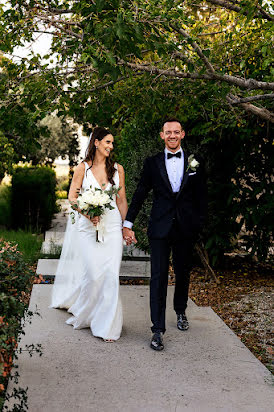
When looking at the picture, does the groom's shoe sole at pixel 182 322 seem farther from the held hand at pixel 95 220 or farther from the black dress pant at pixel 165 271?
the held hand at pixel 95 220

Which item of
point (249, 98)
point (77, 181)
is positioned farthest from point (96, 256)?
point (249, 98)

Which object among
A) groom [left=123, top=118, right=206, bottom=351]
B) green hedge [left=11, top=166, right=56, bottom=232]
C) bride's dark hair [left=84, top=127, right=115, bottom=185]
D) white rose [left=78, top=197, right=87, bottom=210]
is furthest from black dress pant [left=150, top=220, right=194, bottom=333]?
green hedge [left=11, top=166, right=56, bottom=232]

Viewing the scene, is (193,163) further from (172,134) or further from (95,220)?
(95,220)

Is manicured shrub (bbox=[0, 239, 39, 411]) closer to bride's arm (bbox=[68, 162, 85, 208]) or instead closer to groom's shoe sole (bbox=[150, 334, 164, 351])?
groom's shoe sole (bbox=[150, 334, 164, 351])

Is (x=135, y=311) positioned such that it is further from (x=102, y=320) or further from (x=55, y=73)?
(x=55, y=73)

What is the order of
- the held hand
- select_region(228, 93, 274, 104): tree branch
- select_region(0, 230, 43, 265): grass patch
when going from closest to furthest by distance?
select_region(228, 93, 274, 104): tree branch
the held hand
select_region(0, 230, 43, 265): grass patch

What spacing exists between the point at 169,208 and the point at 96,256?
2.96 feet

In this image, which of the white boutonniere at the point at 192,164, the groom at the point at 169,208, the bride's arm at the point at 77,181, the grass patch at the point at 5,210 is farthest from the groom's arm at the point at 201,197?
the grass patch at the point at 5,210

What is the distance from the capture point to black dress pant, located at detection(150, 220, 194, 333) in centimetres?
485

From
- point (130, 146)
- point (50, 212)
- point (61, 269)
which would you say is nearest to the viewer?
point (61, 269)

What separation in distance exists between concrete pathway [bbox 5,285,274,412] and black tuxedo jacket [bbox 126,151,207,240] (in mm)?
1016

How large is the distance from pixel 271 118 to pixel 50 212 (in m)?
7.12

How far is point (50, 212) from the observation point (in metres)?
12.2

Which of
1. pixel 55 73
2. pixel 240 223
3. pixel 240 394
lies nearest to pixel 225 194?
pixel 240 223
